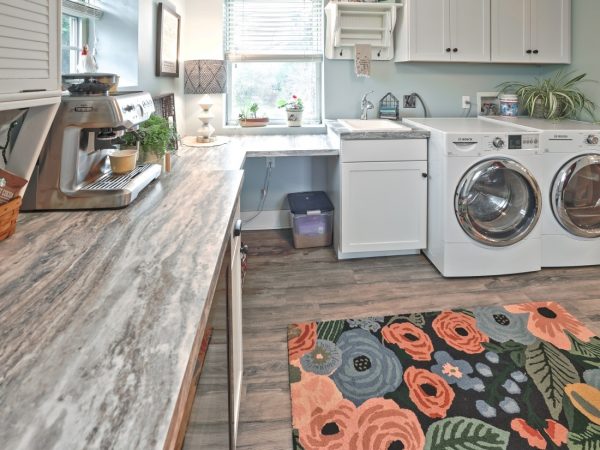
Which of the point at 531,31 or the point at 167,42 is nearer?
the point at 167,42

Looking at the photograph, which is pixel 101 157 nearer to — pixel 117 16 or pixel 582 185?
pixel 117 16

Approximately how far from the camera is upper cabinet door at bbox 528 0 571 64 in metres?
3.27

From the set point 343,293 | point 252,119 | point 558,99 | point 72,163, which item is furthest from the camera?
point 252,119

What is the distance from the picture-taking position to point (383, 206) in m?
2.92

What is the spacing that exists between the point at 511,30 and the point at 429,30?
67 cm

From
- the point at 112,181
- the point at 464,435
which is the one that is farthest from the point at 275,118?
the point at 464,435

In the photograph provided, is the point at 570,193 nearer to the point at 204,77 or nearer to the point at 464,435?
the point at 464,435

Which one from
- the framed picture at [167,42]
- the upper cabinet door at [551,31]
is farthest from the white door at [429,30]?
the framed picture at [167,42]

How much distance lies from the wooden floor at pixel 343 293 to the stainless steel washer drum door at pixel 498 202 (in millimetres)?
318

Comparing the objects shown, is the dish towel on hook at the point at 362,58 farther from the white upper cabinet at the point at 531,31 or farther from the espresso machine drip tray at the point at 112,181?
the espresso machine drip tray at the point at 112,181

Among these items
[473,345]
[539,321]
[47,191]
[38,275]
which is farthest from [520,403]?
[47,191]

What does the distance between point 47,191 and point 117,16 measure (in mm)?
1406

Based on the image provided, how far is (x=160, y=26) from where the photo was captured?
2.53 m

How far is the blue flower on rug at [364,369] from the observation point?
1713 millimetres
